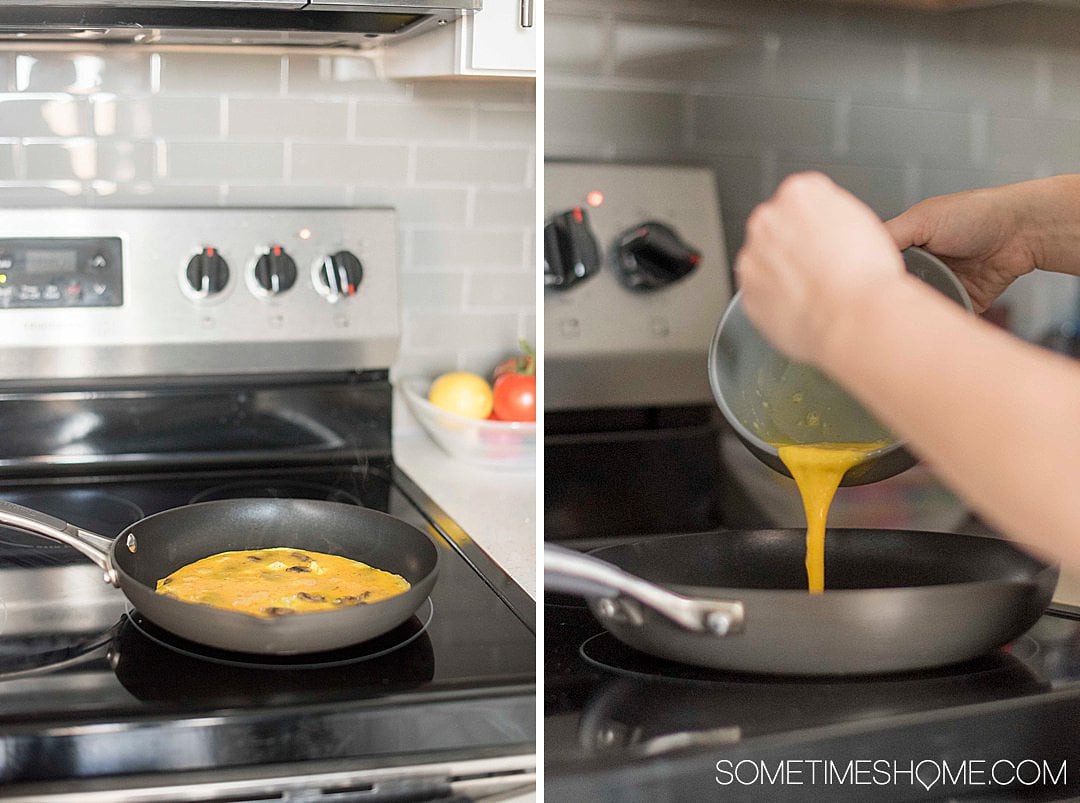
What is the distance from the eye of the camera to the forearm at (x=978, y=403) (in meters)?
0.44

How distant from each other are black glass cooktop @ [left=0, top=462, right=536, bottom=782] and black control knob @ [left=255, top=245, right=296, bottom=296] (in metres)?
0.37

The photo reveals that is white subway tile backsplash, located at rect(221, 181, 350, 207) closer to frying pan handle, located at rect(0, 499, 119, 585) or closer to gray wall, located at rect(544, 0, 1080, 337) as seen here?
frying pan handle, located at rect(0, 499, 119, 585)

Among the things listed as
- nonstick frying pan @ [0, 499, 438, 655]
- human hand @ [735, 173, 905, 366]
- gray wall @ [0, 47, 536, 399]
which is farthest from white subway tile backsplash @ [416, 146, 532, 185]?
human hand @ [735, 173, 905, 366]

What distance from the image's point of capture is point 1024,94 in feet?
2.14

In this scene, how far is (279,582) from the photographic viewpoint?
0.86 m

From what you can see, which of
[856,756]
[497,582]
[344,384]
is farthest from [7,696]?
[344,384]

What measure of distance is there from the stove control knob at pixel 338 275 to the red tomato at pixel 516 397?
0.62ft

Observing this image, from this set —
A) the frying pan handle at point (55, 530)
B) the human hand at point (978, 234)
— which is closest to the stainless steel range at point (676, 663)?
the human hand at point (978, 234)

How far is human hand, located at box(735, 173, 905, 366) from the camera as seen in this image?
1.58ft

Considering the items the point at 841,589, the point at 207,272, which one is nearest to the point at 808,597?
the point at 841,589

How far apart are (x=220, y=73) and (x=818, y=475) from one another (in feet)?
2.72

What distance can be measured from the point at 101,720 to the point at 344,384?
0.62 m

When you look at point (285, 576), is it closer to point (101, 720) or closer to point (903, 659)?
point (101, 720)

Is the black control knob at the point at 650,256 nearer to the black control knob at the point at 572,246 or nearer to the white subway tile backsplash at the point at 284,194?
the black control knob at the point at 572,246
